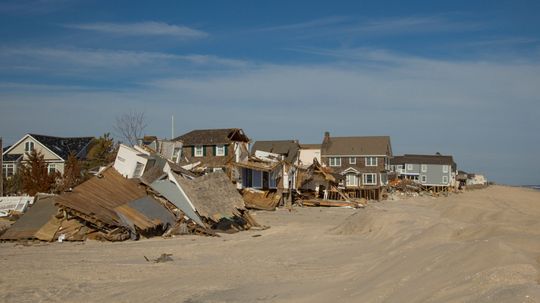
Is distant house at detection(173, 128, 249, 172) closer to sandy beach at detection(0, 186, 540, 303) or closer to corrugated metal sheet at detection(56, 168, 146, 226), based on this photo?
corrugated metal sheet at detection(56, 168, 146, 226)

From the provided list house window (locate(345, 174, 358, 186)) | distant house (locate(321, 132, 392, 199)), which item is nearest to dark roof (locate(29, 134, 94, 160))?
distant house (locate(321, 132, 392, 199))

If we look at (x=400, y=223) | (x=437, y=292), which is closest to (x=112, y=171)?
(x=400, y=223)

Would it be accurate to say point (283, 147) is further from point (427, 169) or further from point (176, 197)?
point (427, 169)

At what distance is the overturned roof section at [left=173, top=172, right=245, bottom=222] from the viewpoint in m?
28.3

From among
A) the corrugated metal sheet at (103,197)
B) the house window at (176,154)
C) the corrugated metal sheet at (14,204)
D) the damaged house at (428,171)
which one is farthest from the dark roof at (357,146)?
the corrugated metal sheet at (103,197)

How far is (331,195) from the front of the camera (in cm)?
6253

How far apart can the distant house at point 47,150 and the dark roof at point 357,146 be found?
3823 centimetres

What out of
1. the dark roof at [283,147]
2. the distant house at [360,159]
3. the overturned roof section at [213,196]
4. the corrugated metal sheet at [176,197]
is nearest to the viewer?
the corrugated metal sheet at [176,197]

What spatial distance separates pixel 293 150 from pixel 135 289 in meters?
52.6

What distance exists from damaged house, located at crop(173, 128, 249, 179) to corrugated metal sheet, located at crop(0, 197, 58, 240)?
71.5 feet

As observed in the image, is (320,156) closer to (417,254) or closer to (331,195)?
(331,195)

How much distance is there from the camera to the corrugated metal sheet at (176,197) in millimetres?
27828

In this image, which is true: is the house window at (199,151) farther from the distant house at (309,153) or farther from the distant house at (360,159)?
the distant house at (309,153)

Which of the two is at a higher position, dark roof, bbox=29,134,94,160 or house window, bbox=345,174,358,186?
dark roof, bbox=29,134,94,160
